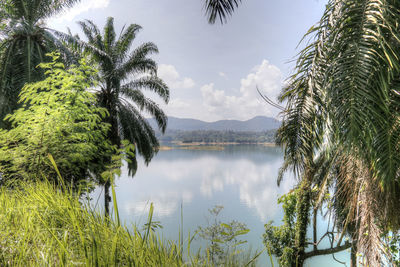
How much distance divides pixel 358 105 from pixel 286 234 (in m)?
8.93

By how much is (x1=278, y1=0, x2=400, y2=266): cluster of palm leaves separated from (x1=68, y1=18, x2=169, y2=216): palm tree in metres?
9.60

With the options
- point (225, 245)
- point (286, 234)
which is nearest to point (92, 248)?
point (225, 245)

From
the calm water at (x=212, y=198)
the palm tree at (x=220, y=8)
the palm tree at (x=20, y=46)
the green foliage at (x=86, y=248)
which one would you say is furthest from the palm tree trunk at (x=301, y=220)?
the palm tree at (x=20, y=46)

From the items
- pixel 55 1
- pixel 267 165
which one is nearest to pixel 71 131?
pixel 55 1

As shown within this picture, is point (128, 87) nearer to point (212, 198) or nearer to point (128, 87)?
point (128, 87)

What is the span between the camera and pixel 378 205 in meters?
3.06

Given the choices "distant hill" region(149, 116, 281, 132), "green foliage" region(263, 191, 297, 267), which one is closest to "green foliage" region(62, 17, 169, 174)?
"green foliage" region(263, 191, 297, 267)

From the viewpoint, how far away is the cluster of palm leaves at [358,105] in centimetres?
216

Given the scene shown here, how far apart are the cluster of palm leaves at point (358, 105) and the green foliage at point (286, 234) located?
19.4 feet

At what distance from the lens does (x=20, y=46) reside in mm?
7938

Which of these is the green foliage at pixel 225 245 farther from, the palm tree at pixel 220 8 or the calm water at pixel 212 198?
the palm tree at pixel 220 8

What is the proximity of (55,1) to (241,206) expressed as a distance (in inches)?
1308

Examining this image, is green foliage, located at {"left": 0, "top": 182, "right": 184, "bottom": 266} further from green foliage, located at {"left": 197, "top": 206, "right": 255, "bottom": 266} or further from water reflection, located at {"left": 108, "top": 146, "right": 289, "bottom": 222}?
water reflection, located at {"left": 108, "top": 146, "right": 289, "bottom": 222}

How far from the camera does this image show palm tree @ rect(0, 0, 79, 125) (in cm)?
740
